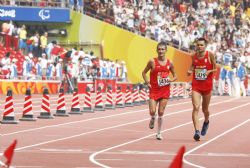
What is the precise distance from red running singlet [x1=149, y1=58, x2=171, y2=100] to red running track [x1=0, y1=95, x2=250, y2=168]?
976 mm

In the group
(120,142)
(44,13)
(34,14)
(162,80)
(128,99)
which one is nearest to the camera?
(120,142)

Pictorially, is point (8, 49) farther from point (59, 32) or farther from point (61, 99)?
point (61, 99)

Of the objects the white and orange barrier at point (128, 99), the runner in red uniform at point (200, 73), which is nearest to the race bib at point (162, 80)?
the runner in red uniform at point (200, 73)

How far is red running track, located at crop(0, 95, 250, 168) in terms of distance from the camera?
16.2 meters

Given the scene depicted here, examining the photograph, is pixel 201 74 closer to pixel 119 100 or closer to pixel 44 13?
pixel 119 100

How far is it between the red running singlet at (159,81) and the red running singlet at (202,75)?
764 millimetres

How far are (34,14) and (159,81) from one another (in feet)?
112

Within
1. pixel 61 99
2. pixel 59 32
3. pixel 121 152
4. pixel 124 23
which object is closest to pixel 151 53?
pixel 124 23

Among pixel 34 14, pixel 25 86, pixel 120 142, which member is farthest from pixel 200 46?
pixel 34 14

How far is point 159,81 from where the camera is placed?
73.1 feet

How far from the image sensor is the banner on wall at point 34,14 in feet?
180

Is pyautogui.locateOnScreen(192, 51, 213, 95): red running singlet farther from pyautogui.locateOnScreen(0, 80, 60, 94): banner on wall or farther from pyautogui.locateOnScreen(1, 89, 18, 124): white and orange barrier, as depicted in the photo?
pyautogui.locateOnScreen(0, 80, 60, 94): banner on wall

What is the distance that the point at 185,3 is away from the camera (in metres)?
68.7

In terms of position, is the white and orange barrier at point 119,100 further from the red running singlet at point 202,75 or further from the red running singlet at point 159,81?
the red running singlet at point 202,75
